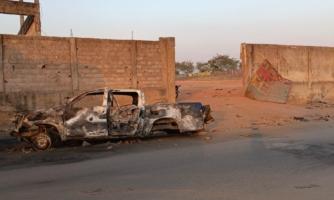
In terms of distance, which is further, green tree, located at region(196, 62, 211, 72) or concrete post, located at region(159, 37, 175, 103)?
green tree, located at region(196, 62, 211, 72)

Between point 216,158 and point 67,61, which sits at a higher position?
point 67,61

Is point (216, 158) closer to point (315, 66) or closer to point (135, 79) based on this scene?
point (135, 79)

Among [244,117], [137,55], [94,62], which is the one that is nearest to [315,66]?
[244,117]

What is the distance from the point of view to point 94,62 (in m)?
15.9

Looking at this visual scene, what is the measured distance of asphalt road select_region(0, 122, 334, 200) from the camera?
570cm

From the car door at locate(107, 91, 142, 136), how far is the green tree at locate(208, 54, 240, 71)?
5577cm

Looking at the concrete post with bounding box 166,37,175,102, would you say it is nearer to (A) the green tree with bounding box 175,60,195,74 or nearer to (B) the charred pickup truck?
(B) the charred pickup truck

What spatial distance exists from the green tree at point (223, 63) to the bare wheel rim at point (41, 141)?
5718 cm

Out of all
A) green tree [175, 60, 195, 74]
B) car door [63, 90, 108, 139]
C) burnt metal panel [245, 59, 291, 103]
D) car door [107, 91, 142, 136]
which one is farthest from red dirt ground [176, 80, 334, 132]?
green tree [175, 60, 195, 74]

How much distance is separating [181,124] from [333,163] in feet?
16.0

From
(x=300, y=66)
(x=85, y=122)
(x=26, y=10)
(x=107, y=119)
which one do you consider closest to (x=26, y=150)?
(x=85, y=122)

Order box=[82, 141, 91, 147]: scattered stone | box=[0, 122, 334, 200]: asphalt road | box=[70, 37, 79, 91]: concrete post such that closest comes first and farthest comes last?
→ box=[0, 122, 334, 200]: asphalt road, box=[82, 141, 91, 147]: scattered stone, box=[70, 37, 79, 91]: concrete post

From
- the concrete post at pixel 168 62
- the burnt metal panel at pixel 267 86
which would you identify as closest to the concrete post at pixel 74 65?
the concrete post at pixel 168 62

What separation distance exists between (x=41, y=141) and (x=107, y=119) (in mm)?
1832
